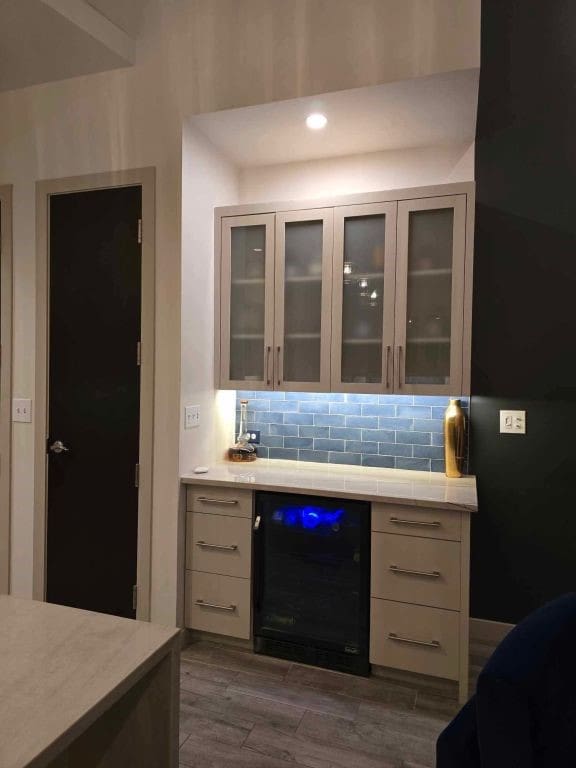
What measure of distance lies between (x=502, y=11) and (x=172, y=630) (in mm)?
3144

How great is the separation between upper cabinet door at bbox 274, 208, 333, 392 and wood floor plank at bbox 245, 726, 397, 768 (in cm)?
156

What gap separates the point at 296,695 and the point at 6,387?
2.26m

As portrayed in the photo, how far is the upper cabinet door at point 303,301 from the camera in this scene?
279 centimetres

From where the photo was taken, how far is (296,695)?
2.34 metres

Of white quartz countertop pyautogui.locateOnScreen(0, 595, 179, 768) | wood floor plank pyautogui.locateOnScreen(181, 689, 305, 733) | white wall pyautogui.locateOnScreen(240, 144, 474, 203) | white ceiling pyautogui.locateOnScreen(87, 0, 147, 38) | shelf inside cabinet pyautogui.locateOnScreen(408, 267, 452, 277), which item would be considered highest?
white ceiling pyautogui.locateOnScreen(87, 0, 147, 38)

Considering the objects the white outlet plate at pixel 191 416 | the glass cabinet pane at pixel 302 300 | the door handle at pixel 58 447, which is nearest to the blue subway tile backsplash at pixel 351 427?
the glass cabinet pane at pixel 302 300

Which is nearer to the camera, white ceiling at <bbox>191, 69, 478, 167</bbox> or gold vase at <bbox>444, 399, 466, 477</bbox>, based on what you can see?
white ceiling at <bbox>191, 69, 478, 167</bbox>

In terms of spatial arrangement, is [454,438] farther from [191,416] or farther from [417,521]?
[191,416]

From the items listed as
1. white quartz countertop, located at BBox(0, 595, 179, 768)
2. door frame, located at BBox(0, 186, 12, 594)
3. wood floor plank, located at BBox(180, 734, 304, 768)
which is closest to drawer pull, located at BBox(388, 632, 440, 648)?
wood floor plank, located at BBox(180, 734, 304, 768)

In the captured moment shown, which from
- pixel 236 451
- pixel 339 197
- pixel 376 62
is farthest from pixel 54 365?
pixel 376 62

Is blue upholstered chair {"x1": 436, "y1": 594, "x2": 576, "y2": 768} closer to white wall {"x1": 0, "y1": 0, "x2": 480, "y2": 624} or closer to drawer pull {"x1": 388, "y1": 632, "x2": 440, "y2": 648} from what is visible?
drawer pull {"x1": 388, "y1": 632, "x2": 440, "y2": 648}

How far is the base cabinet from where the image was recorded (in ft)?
7.55

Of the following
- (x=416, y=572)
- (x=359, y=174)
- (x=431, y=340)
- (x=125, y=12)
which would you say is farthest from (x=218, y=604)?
(x=125, y=12)

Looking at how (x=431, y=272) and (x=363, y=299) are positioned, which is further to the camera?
(x=363, y=299)
